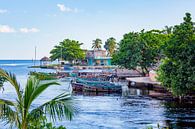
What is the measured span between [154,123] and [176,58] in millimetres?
10678

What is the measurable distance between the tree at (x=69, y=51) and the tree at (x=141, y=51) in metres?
63.6

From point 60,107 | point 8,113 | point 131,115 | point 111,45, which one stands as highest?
point 111,45

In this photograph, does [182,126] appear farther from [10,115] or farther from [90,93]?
[90,93]

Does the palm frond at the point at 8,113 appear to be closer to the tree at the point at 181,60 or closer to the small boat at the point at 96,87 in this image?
the tree at the point at 181,60

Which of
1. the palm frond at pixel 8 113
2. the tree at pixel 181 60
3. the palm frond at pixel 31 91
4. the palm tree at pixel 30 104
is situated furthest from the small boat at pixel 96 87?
the palm frond at pixel 31 91

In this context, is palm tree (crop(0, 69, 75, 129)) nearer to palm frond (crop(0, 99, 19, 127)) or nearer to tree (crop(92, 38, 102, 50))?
palm frond (crop(0, 99, 19, 127))

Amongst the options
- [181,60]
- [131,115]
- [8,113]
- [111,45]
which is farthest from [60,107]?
[111,45]

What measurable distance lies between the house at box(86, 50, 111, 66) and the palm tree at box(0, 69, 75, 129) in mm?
123575

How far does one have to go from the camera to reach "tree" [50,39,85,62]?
442 ft

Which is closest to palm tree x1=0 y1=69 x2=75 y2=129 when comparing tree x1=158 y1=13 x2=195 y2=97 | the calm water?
the calm water

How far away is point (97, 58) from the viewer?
133375 millimetres

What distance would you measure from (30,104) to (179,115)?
25.5m

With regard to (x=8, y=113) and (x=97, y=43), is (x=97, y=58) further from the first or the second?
(x=8, y=113)

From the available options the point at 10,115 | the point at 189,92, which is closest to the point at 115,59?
the point at 189,92
